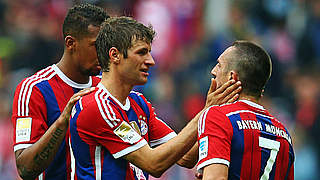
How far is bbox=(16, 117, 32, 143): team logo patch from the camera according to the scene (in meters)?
5.41

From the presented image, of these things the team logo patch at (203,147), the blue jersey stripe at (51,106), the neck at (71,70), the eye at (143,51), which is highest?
the eye at (143,51)

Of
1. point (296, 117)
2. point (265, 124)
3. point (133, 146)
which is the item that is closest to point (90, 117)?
point (133, 146)

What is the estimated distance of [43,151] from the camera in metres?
5.22

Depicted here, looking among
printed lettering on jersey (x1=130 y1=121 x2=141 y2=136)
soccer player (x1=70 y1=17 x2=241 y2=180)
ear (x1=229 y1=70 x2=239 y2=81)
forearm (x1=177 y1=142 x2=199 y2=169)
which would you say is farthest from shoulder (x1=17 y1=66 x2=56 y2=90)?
ear (x1=229 y1=70 x2=239 y2=81)

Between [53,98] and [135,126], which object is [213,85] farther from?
[53,98]

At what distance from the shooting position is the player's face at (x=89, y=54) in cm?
548

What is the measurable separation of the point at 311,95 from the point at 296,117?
42 cm

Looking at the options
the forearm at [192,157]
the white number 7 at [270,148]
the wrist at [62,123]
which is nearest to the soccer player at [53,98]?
the wrist at [62,123]

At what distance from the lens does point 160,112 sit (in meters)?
12.0

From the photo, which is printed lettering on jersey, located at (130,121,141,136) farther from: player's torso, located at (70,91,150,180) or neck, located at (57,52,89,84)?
neck, located at (57,52,89,84)

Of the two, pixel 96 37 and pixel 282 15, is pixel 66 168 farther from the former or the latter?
pixel 282 15

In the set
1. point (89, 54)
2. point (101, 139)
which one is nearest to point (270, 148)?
point (101, 139)

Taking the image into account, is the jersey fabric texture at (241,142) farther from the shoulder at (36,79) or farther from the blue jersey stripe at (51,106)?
the shoulder at (36,79)

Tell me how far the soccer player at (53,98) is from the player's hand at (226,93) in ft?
3.58
